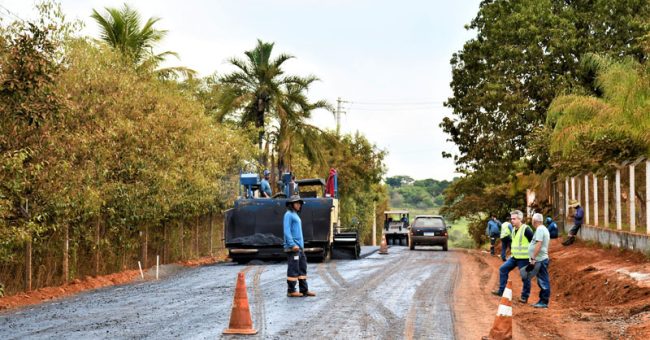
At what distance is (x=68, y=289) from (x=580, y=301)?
38.5 ft

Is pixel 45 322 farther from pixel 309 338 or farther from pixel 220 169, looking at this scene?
pixel 220 169

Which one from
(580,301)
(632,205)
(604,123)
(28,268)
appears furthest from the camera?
(604,123)

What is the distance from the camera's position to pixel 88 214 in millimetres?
22047

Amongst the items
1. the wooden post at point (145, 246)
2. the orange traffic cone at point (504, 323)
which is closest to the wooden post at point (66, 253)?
the wooden post at point (145, 246)

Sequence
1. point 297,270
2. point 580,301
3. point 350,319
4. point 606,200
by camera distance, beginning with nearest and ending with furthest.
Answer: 1. point 350,319
2. point 297,270
3. point 580,301
4. point 606,200

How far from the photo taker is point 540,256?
16.8m

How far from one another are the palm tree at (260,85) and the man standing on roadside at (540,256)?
26.4 m

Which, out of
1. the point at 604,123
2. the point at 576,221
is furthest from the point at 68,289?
the point at 604,123

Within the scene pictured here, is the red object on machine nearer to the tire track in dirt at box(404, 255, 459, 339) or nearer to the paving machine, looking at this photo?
the paving machine

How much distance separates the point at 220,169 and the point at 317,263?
21.5 ft

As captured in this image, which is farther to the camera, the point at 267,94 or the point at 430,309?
the point at 267,94

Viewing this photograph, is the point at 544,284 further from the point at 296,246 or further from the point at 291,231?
the point at 291,231

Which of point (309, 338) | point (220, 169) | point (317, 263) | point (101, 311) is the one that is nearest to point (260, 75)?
point (220, 169)

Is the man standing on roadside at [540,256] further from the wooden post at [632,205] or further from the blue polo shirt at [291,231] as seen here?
the wooden post at [632,205]
